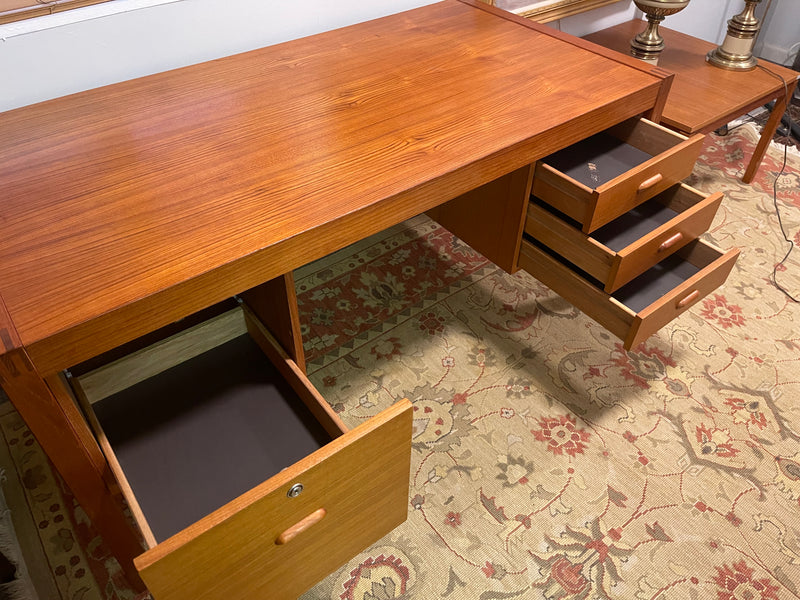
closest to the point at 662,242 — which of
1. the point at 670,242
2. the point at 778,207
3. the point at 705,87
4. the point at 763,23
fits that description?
the point at 670,242

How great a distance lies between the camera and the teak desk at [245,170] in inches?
30.7

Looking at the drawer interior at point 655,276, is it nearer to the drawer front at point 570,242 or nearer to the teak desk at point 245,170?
the drawer front at point 570,242

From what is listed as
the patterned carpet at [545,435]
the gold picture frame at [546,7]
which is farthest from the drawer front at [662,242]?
the gold picture frame at [546,7]

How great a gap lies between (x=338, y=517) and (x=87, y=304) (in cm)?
44

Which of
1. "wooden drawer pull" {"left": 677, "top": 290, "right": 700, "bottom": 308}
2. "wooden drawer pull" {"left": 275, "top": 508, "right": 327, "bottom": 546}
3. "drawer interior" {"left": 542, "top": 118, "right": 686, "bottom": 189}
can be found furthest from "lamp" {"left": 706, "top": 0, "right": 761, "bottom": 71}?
"wooden drawer pull" {"left": 275, "top": 508, "right": 327, "bottom": 546}

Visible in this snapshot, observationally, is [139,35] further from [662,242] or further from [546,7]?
[546,7]

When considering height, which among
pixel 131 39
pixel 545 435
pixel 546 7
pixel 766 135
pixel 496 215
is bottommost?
pixel 545 435

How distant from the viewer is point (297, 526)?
31.6 inches

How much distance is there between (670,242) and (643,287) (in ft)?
0.46

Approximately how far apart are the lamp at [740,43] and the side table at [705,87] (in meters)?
0.03

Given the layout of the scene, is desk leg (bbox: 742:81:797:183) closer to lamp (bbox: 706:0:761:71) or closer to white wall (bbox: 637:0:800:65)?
lamp (bbox: 706:0:761:71)

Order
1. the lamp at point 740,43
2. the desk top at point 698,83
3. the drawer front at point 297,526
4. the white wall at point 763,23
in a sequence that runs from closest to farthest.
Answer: the drawer front at point 297,526 → the desk top at point 698,83 → the lamp at point 740,43 → the white wall at point 763,23

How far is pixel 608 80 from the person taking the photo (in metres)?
1.26

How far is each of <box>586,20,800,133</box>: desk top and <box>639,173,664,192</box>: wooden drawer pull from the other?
49cm
